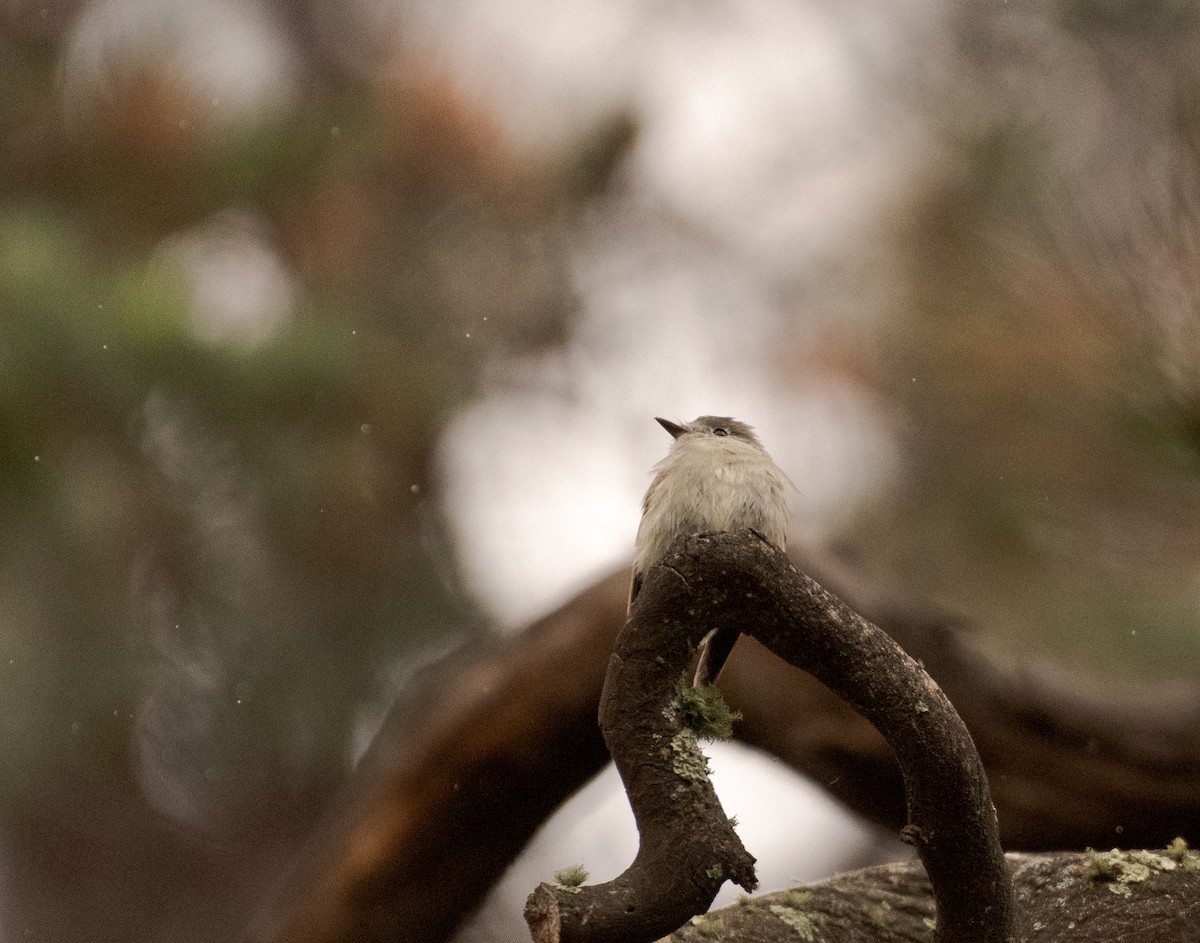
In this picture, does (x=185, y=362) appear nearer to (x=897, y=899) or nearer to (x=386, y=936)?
(x=386, y=936)

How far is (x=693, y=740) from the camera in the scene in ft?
2.83

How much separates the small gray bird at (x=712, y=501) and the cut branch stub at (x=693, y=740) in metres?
0.24

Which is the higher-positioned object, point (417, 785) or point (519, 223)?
point (519, 223)

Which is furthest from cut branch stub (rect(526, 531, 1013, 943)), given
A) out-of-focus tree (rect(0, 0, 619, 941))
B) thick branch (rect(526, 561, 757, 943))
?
out-of-focus tree (rect(0, 0, 619, 941))

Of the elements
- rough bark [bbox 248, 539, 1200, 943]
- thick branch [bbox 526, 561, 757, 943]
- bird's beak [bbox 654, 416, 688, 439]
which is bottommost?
thick branch [bbox 526, 561, 757, 943]

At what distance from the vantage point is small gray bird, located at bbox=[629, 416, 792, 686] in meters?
1.13

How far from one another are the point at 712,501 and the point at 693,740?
0.32 m

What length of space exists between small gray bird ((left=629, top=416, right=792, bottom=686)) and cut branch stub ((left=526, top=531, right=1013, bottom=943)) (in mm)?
238

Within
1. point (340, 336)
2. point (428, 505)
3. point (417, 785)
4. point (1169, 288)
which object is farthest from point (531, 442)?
point (1169, 288)

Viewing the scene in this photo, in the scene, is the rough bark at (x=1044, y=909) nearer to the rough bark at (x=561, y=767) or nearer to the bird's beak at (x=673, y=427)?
the rough bark at (x=561, y=767)

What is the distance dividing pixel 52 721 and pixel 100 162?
2.03 feet

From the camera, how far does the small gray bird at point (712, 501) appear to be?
113 centimetres

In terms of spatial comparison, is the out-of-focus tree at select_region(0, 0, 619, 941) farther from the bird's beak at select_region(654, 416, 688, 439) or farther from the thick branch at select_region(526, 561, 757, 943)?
the thick branch at select_region(526, 561, 757, 943)

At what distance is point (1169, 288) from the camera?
980 mm
